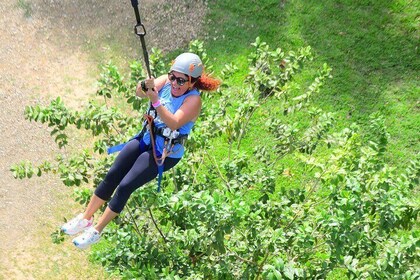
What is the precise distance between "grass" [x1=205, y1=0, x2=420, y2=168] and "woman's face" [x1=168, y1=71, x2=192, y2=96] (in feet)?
17.3

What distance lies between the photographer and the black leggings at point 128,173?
5992 millimetres

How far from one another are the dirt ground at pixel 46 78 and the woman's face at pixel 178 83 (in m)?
4.42

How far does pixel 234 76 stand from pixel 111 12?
267cm

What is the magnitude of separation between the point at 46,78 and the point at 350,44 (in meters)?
5.07

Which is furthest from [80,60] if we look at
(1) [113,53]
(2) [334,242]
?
(2) [334,242]

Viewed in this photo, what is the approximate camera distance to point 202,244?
5922mm

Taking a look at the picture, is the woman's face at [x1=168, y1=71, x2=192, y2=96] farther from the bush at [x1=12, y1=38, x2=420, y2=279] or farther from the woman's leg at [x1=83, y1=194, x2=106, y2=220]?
the woman's leg at [x1=83, y1=194, x2=106, y2=220]

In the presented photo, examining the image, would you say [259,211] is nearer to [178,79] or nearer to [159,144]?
[159,144]

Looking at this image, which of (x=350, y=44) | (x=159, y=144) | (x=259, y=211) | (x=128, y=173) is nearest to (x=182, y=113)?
(x=159, y=144)

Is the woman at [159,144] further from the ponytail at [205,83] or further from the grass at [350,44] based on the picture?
the grass at [350,44]

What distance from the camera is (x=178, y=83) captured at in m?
5.96

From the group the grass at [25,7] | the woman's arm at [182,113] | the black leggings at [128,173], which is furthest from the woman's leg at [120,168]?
the grass at [25,7]

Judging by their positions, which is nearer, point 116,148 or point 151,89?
point 151,89

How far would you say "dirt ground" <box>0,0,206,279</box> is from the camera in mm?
9820
